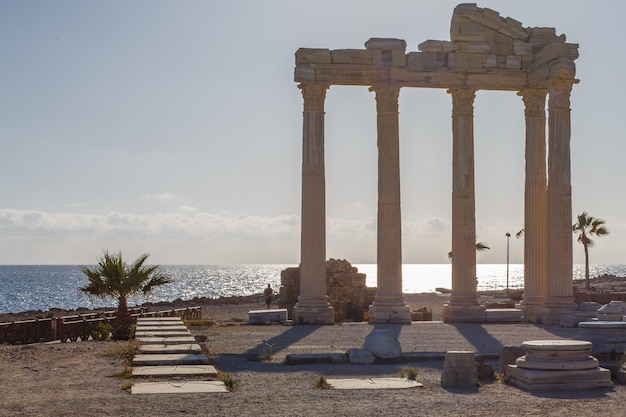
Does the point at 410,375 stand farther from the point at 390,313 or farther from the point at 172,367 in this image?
the point at 390,313

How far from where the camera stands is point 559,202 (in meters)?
32.0

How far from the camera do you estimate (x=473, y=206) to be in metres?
32.5

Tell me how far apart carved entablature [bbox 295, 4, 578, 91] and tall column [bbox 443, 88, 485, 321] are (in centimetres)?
102

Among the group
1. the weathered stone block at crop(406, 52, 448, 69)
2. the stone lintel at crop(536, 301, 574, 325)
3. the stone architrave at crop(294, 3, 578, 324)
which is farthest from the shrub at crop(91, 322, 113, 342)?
the stone lintel at crop(536, 301, 574, 325)

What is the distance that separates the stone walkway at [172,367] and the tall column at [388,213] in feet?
38.8

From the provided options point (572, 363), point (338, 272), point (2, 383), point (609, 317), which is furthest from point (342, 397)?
point (338, 272)

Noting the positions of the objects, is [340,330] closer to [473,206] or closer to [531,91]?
[473,206]

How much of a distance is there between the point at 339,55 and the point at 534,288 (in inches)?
455

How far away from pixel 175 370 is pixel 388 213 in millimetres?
17332

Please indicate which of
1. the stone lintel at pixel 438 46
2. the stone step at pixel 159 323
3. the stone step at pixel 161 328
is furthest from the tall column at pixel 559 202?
the stone step at pixel 161 328

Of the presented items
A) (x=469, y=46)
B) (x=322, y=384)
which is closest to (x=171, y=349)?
(x=322, y=384)

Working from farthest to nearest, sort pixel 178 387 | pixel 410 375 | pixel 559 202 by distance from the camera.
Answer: pixel 559 202 < pixel 410 375 < pixel 178 387

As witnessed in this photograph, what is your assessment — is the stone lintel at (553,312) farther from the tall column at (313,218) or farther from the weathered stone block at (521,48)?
the weathered stone block at (521,48)

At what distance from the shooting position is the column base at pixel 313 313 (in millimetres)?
30766
